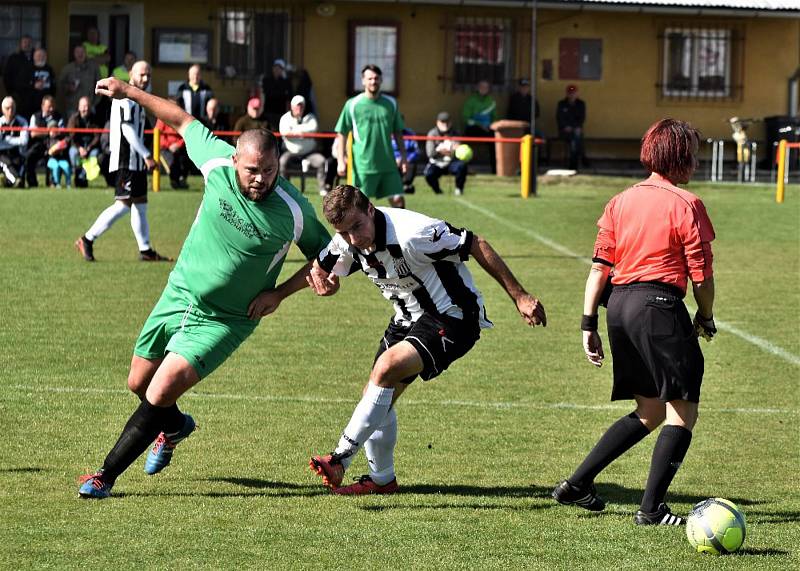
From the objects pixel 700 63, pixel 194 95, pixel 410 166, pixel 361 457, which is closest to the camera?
pixel 361 457

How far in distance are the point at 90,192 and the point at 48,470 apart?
55.9 feet

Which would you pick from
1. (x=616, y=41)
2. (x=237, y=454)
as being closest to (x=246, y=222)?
(x=237, y=454)

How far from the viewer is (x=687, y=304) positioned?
1409 centimetres

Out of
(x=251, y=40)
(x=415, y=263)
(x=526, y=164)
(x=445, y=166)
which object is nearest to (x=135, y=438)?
(x=415, y=263)

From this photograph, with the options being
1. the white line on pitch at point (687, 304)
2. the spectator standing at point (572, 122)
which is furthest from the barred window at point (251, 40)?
the white line on pitch at point (687, 304)

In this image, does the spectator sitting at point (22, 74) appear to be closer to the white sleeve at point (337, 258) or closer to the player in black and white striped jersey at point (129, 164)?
the player in black and white striped jersey at point (129, 164)

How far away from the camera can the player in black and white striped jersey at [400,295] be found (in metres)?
6.73

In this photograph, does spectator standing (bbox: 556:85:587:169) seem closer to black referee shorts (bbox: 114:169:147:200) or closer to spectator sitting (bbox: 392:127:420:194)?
spectator sitting (bbox: 392:127:420:194)

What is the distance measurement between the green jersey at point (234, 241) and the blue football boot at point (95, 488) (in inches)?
34.7

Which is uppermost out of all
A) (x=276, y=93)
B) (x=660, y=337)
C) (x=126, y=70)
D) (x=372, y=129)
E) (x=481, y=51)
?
(x=481, y=51)

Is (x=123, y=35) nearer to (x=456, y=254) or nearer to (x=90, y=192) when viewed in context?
(x=90, y=192)

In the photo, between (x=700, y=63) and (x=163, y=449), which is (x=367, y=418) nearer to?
(x=163, y=449)

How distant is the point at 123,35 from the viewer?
31.0 m

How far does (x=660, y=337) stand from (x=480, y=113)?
24760 millimetres
